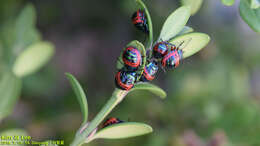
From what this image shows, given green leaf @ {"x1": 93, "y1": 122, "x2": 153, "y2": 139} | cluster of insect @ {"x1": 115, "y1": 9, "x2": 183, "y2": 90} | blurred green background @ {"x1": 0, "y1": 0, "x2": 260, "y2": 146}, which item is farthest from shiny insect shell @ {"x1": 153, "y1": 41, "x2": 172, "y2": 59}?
blurred green background @ {"x1": 0, "y1": 0, "x2": 260, "y2": 146}

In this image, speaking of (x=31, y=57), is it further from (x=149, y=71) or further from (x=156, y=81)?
(x=156, y=81)

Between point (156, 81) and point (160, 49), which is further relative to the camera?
point (156, 81)

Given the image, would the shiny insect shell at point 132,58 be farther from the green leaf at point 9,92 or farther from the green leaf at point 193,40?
the green leaf at point 9,92

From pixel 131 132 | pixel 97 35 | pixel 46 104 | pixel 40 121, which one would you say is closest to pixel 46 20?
pixel 97 35

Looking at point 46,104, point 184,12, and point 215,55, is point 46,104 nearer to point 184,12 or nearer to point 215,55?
point 215,55

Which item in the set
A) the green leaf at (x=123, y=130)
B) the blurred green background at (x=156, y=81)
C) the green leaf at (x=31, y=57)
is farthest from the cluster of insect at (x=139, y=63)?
the blurred green background at (x=156, y=81)

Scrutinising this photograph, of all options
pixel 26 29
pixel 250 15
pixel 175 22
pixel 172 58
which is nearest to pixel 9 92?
pixel 26 29

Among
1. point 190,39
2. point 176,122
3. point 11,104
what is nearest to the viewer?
point 190,39
